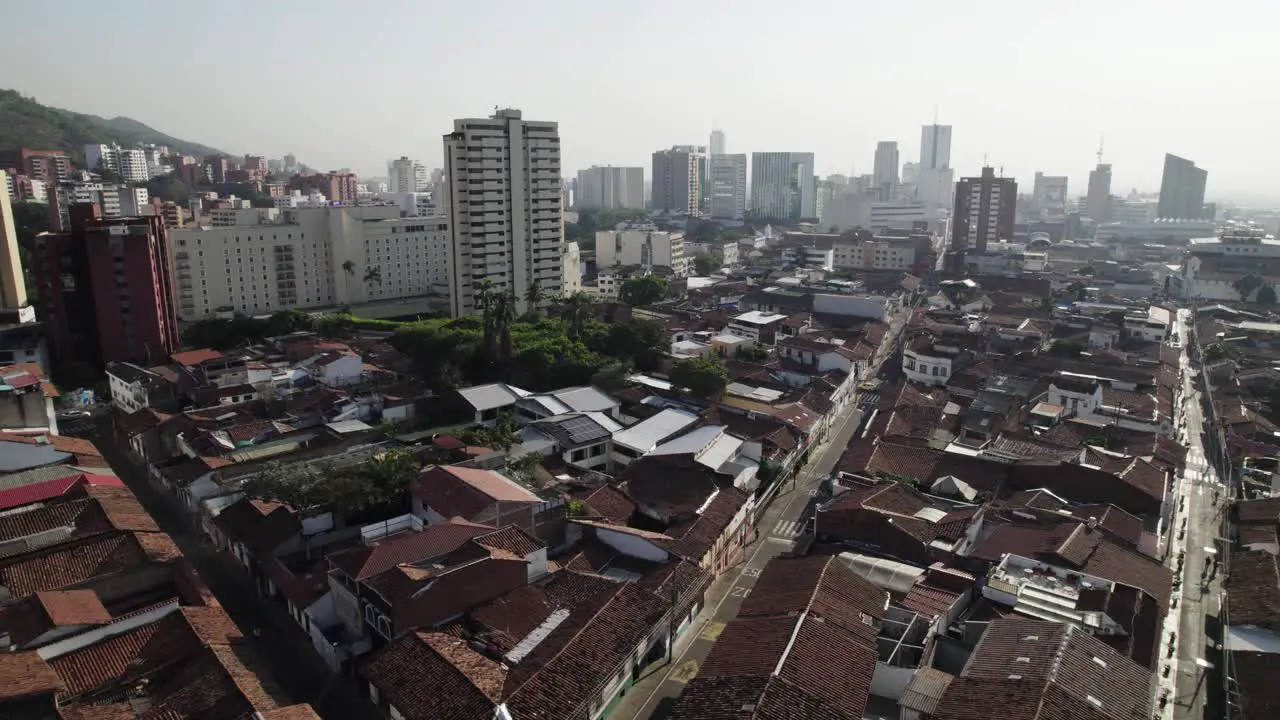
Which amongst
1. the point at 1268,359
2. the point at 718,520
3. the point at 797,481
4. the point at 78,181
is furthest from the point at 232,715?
the point at 78,181

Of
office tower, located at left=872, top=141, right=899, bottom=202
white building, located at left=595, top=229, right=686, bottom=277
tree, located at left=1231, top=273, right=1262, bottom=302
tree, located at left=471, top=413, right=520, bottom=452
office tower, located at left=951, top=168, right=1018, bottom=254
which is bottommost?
tree, located at left=471, top=413, right=520, bottom=452

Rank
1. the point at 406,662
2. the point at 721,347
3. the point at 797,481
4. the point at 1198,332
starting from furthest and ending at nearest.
Result: the point at 1198,332, the point at 721,347, the point at 797,481, the point at 406,662

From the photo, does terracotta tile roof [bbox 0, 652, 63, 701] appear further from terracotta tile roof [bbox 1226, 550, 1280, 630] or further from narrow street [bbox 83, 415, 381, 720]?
terracotta tile roof [bbox 1226, 550, 1280, 630]

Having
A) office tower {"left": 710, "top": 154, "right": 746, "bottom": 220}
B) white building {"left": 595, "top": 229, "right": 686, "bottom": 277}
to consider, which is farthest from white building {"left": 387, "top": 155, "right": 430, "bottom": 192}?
white building {"left": 595, "top": 229, "right": 686, "bottom": 277}

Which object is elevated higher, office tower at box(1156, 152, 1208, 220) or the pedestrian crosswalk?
office tower at box(1156, 152, 1208, 220)

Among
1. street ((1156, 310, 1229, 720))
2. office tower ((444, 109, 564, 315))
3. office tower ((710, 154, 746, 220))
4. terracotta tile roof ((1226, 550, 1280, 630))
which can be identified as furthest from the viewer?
office tower ((710, 154, 746, 220))

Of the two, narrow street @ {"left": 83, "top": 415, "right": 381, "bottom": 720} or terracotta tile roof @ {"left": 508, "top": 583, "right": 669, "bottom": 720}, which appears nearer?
terracotta tile roof @ {"left": 508, "top": 583, "right": 669, "bottom": 720}

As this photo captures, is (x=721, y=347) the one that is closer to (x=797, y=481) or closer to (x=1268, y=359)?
(x=797, y=481)

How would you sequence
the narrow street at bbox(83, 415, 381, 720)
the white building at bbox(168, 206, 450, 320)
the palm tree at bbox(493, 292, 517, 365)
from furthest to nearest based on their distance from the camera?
1. the white building at bbox(168, 206, 450, 320)
2. the palm tree at bbox(493, 292, 517, 365)
3. the narrow street at bbox(83, 415, 381, 720)

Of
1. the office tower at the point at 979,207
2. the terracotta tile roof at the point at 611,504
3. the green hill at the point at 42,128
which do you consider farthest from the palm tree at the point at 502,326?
the green hill at the point at 42,128
